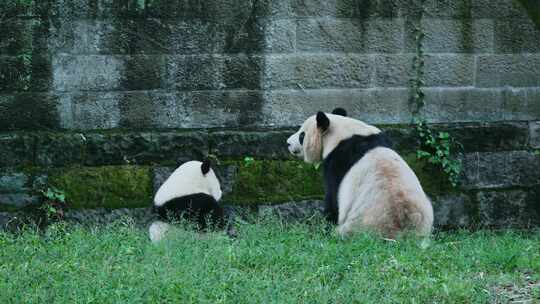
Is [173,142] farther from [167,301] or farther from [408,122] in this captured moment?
[167,301]

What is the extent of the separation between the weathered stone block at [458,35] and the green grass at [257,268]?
2.43m

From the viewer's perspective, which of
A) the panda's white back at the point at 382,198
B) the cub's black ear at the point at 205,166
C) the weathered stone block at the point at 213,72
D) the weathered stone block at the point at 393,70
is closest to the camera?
the panda's white back at the point at 382,198

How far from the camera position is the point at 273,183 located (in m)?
8.73

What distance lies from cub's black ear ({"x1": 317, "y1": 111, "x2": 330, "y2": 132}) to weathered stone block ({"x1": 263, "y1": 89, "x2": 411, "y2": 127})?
87 centimetres

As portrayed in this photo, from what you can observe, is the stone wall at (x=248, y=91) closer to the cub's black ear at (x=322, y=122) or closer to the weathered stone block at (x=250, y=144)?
the weathered stone block at (x=250, y=144)

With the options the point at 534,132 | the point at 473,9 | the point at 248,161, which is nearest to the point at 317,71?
the point at 248,161

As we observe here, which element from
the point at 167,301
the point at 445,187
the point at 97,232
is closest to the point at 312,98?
the point at 445,187

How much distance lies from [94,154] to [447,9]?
155 inches

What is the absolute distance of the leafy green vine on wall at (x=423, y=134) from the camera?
354 inches

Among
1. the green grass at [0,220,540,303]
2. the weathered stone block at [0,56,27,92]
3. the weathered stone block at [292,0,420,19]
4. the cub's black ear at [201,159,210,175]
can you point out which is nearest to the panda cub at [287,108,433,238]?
the green grass at [0,220,540,303]

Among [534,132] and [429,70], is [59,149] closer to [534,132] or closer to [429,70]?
[429,70]

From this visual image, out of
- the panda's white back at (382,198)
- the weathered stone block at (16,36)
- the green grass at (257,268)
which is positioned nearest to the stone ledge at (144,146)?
the weathered stone block at (16,36)

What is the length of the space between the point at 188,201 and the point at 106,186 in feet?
3.39

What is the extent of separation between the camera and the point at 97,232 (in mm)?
7512
